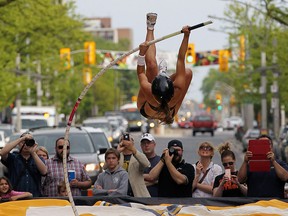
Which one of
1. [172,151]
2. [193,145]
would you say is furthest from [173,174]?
[193,145]

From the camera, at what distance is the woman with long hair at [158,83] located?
413 inches

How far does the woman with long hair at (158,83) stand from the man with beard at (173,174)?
200 cm

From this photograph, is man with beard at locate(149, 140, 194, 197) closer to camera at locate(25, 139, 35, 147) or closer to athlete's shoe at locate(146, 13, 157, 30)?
camera at locate(25, 139, 35, 147)

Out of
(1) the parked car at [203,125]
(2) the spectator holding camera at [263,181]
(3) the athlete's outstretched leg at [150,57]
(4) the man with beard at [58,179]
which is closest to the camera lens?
(3) the athlete's outstretched leg at [150,57]

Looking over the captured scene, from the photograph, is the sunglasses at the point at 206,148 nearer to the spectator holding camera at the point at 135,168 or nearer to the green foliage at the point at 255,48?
the spectator holding camera at the point at 135,168

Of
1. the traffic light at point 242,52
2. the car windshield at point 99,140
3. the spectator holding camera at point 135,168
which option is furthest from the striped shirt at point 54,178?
the traffic light at point 242,52

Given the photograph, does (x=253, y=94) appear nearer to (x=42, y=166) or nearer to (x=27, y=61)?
(x=27, y=61)

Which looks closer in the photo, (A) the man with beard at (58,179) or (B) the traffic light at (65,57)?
(A) the man with beard at (58,179)

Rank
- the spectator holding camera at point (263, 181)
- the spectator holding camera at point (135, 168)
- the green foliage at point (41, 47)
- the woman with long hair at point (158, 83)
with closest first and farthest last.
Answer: the woman with long hair at point (158, 83) → the spectator holding camera at point (263, 181) → the spectator holding camera at point (135, 168) → the green foliage at point (41, 47)

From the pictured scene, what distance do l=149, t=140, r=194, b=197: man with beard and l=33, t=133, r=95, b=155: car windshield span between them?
32.6ft

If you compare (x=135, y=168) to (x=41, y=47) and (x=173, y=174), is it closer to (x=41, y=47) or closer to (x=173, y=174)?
(x=173, y=174)

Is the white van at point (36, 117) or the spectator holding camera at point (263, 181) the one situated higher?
the white van at point (36, 117)

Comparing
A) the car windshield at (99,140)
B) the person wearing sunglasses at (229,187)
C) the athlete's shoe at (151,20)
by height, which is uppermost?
the athlete's shoe at (151,20)

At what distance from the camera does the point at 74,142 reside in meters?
24.5
